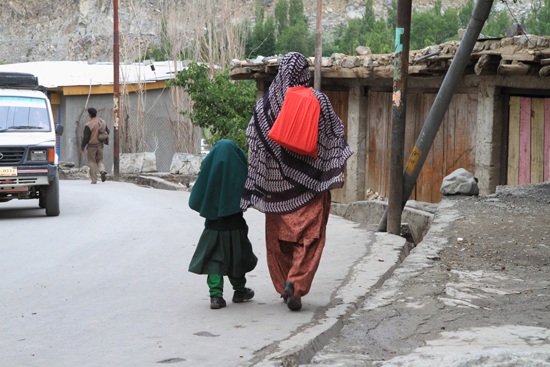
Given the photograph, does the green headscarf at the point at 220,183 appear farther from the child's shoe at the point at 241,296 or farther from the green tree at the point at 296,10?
the green tree at the point at 296,10

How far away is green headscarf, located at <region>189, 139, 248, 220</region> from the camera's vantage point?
441 centimetres

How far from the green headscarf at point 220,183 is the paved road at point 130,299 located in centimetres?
75

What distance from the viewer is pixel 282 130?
14.1 ft

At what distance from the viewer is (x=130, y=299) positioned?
4.79 metres

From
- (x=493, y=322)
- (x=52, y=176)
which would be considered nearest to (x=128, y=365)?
(x=493, y=322)

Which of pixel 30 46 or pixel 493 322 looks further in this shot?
pixel 30 46

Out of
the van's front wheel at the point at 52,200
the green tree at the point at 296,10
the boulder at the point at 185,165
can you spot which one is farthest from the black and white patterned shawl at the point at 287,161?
the green tree at the point at 296,10

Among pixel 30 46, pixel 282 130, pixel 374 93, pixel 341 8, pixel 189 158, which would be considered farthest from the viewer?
pixel 341 8

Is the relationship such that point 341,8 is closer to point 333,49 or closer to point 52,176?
point 333,49

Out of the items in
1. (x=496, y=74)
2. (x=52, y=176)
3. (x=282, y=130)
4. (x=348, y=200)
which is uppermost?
(x=496, y=74)

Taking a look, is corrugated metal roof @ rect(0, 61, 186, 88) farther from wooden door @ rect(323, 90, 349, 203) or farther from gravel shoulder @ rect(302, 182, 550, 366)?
gravel shoulder @ rect(302, 182, 550, 366)

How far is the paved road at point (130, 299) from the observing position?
11.5ft

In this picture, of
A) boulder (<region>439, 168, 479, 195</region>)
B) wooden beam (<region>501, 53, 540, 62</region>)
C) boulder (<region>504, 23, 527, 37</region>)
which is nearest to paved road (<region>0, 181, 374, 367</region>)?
boulder (<region>439, 168, 479, 195</region>)

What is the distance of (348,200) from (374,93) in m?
2.41
